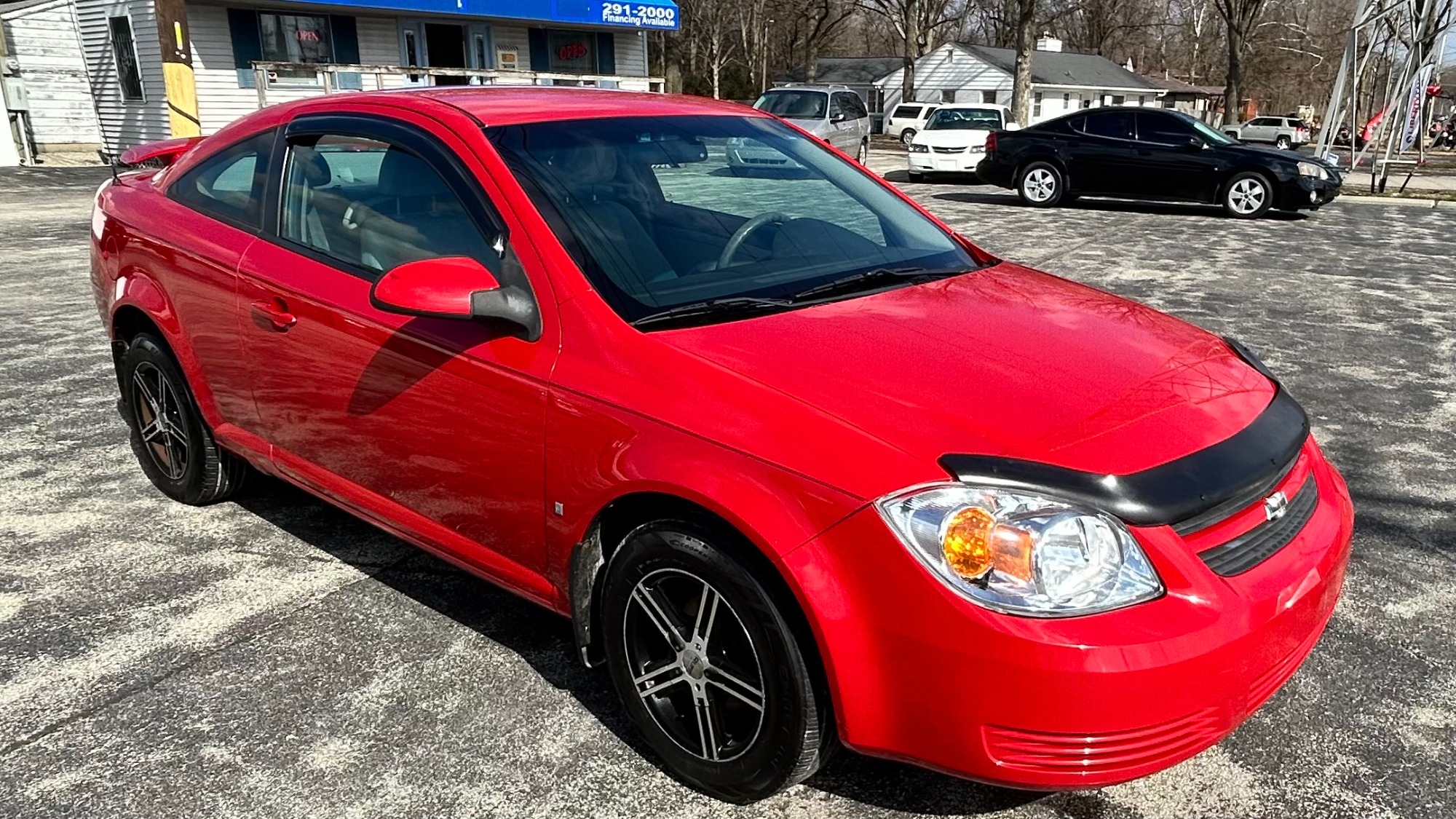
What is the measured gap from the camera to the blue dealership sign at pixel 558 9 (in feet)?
79.9

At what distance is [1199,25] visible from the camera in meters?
75.1

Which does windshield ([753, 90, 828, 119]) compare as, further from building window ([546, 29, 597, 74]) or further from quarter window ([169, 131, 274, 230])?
quarter window ([169, 131, 274, 230])

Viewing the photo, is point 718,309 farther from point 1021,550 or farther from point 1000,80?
point 1000,80

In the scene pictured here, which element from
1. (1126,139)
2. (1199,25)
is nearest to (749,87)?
(1199,25)

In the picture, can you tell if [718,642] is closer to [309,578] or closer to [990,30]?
[309,578]

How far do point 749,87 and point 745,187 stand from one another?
60431mm

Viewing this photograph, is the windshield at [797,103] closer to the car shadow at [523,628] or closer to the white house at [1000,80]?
the car shadow at [523,628]

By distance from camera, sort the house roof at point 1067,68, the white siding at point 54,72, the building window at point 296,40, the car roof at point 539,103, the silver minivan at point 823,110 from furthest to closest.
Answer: the house roof at point 1067,68 → the white siding at point 54,72 → the building window at point 296,40 → the silver minivan at point 823,110 → the car roof at point 539,103

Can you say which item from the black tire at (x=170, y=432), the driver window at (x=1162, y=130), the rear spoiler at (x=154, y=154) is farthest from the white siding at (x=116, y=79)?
the black tire at (x=170, y=432)

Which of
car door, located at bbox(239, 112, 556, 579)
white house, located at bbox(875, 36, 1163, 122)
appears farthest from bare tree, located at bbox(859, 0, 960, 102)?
car door, located at bbox(239, 112, 556, 579)

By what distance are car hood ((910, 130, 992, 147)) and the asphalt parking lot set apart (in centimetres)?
1464

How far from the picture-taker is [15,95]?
19969 mm

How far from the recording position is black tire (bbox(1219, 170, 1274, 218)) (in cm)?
1436

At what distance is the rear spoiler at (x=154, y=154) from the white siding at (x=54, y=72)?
23.7 meters
